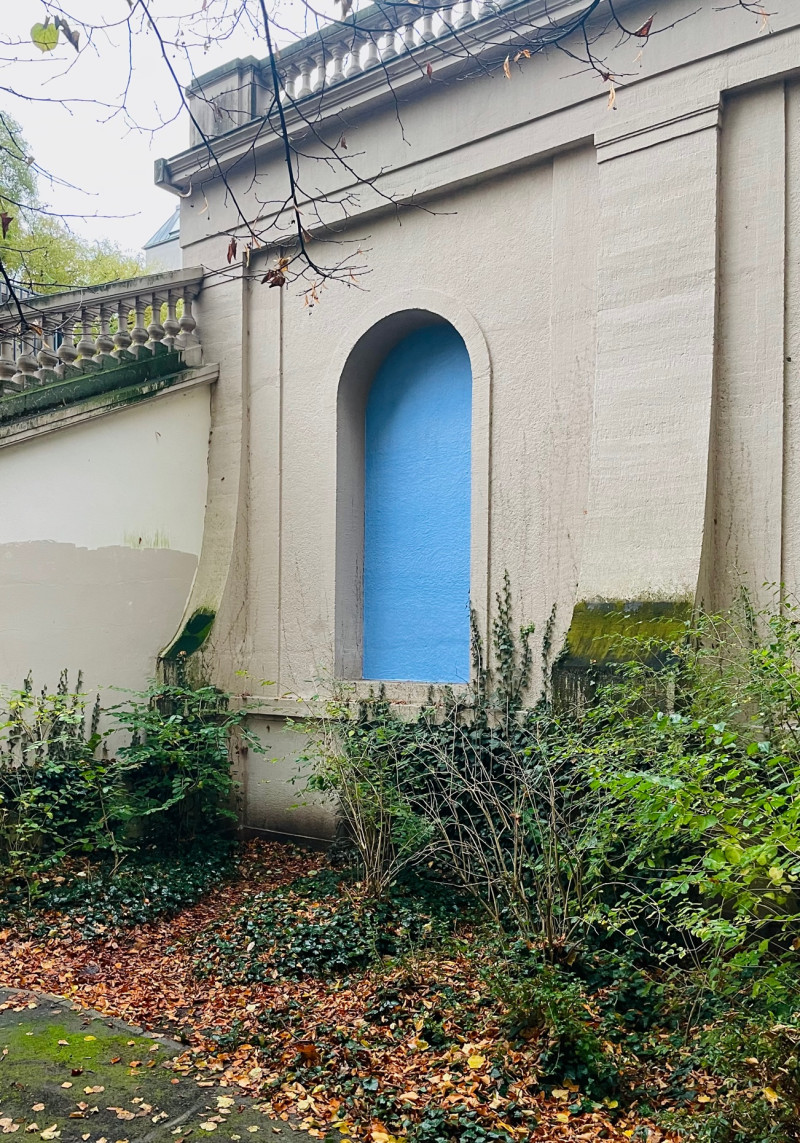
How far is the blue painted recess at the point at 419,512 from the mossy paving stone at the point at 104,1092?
3894mm

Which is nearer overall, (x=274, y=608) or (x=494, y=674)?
(x=494, y=674)

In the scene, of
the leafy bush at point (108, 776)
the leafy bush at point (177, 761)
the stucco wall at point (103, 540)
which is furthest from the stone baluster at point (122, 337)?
the leafy bush at point (177, 761)

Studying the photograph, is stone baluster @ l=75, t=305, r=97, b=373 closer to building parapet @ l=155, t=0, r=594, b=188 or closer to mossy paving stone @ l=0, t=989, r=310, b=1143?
building parapet @ l=155, t=0, r=594, b=188

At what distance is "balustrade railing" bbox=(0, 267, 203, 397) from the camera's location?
26.0ft

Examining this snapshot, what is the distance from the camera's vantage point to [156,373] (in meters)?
8.45

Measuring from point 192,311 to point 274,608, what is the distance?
3164mm

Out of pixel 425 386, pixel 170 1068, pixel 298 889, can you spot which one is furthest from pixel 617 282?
pixel 170 1068

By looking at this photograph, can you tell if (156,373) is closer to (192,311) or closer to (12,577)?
(192,311)

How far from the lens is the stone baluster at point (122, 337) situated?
828cm

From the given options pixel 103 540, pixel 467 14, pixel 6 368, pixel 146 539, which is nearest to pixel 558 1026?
pixel 103 540

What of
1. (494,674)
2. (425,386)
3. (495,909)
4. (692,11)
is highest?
(692,11)

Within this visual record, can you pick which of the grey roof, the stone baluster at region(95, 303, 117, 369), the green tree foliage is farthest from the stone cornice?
the grey roof

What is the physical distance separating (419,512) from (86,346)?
3385 mm

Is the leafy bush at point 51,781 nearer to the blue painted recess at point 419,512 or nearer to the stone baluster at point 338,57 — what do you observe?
the blue painted recess at point 419,512
